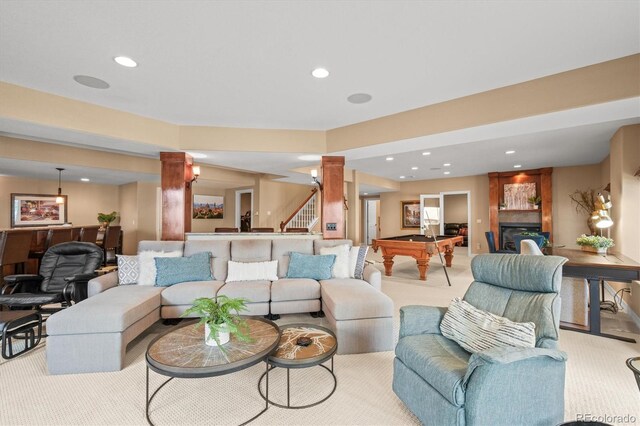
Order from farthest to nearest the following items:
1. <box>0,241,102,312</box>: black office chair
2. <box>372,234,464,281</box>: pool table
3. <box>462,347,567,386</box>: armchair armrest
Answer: <box>372,234,464,281</box>: pool table < <box>0,241,102,312</box>: black office chair < <box>462,347,567,386</box>: armchair armrest

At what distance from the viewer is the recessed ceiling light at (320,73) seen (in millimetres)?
2830

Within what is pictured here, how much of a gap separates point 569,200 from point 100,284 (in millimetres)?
10220

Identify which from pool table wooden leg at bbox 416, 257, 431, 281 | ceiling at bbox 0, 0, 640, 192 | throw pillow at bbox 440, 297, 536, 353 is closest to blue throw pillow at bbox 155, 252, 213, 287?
ceiling at bbox 0, 0, 640, 192

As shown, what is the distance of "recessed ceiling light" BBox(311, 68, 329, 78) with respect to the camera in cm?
283

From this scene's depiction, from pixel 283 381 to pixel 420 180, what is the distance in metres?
9.60

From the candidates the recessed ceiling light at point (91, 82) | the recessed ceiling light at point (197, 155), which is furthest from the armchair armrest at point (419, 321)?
the recessed ceiling light at point (197, 155)

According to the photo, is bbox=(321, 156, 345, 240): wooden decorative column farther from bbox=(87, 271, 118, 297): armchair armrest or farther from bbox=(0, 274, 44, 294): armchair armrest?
bbox=(0, 274, 44, 294): armchair armrest

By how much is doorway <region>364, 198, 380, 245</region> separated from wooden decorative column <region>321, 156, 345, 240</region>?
7.98 m

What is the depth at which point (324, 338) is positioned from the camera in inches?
89.9

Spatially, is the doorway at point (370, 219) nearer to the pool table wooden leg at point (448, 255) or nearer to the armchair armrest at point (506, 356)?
the pool table wooden leg at point (448, 255)

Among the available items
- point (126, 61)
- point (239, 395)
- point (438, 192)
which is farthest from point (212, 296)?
point (438, 192)

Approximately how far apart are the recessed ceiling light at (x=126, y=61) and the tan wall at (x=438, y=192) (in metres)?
9.55

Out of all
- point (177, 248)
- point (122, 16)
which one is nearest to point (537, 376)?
point (122, 16)

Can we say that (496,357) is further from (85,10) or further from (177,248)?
(177,248)
